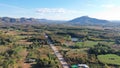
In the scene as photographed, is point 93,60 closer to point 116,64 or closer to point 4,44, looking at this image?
point 116,64

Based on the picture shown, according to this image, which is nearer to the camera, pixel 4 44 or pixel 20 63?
pixel 20 63

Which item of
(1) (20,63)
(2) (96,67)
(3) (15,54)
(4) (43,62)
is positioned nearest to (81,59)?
(2) (96,67)

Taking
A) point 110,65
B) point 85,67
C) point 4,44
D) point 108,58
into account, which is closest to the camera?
point 85,67

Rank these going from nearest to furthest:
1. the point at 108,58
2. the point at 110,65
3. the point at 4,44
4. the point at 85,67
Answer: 1. the point at 85,67
2. the point at 110,65
3. the point at 108,58
4. the point at 4,44

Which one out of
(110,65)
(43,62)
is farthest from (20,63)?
(110,65)

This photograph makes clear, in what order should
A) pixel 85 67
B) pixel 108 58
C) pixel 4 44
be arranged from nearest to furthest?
pixel 85 67
pixel 108 58
pixel 4 44

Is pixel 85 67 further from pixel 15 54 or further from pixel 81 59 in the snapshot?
pixel 15 54
